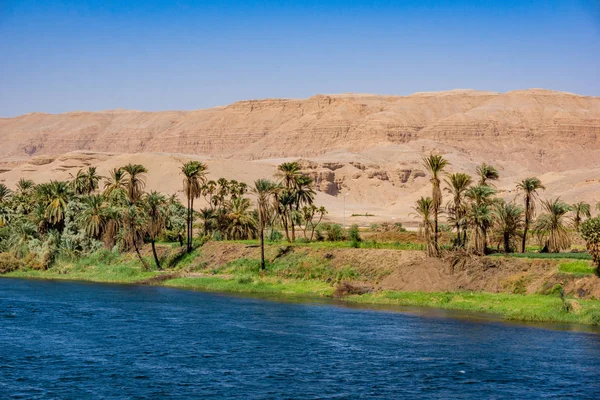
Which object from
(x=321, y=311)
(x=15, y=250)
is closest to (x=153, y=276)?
(x=15, y=250)

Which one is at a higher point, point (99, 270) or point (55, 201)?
point (55, 201)

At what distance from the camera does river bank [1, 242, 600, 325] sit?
156 feet

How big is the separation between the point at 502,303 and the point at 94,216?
43.7 m

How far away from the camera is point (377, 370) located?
32656 millimetres

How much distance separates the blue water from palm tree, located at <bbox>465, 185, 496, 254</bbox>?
12384 millimetres

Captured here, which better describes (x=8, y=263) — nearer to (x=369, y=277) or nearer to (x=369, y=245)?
(x=369, y=245)

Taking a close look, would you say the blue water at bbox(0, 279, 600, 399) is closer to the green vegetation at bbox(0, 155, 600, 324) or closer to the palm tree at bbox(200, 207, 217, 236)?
the green vegetation at bbox(0, 155, 600, 324)

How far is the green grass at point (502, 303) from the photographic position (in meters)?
43.9

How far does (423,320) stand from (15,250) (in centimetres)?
4983

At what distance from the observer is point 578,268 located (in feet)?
160

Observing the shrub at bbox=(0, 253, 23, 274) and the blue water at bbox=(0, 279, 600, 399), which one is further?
the shrub at bbox=(0, 253, 23, 274)

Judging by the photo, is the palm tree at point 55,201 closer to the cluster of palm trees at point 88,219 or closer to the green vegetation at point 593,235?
the cluster of palm trees at point 88,219

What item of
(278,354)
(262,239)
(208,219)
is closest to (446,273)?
(262,239)

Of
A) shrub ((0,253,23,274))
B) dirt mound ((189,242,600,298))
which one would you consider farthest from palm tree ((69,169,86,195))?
dirt mound ((189,242,600,298))
